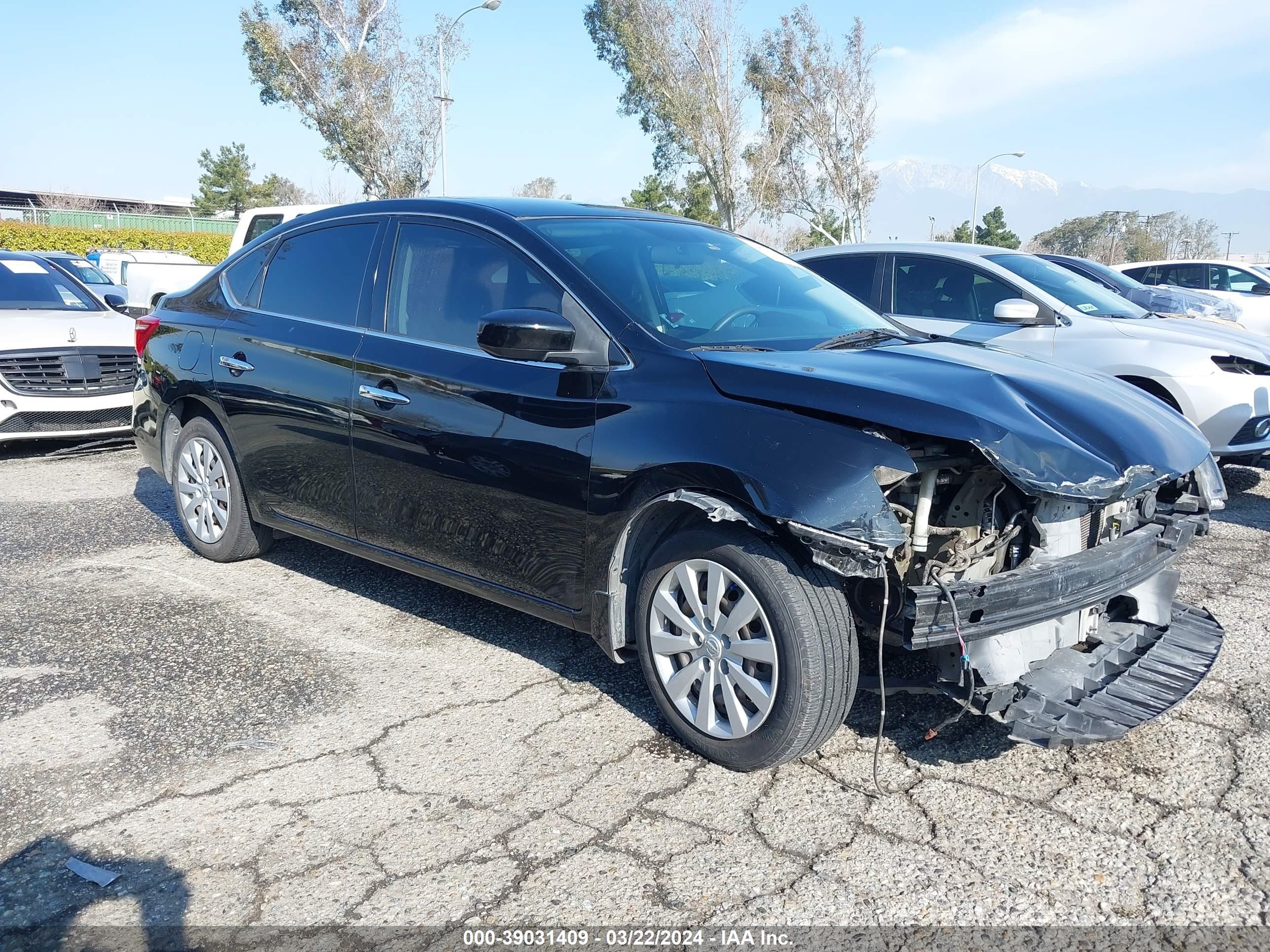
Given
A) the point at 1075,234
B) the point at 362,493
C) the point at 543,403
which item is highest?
the point at 1075,234

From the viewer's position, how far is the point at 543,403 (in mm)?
3457

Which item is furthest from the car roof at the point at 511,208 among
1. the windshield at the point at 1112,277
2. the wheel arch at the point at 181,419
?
the windshield at the point at 1112,277

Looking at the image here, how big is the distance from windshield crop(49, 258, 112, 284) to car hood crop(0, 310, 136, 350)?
36.3 feet

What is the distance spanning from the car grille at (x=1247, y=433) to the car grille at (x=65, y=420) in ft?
24.8

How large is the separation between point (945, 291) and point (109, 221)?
46.9m

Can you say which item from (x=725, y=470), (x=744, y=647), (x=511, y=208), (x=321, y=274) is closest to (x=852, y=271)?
(x=511, y=208)

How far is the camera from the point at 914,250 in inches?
287

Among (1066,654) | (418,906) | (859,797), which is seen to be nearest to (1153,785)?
(1066,654)

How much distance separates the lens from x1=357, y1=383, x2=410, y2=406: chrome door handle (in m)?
3.89

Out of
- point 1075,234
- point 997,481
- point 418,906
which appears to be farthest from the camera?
point 1075,234

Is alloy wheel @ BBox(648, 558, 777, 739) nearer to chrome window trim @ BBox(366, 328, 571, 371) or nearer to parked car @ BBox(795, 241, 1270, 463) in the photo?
chrome window trim @ BBox(366, 328, 571, 371)

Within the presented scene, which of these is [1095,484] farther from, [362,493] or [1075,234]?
[1075,234]

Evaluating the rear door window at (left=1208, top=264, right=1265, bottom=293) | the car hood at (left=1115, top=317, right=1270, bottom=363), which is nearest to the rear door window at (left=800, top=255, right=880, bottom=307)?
the car hood at (left=1115, top=317, right=1270, bottom=363)

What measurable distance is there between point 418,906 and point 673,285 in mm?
2248
